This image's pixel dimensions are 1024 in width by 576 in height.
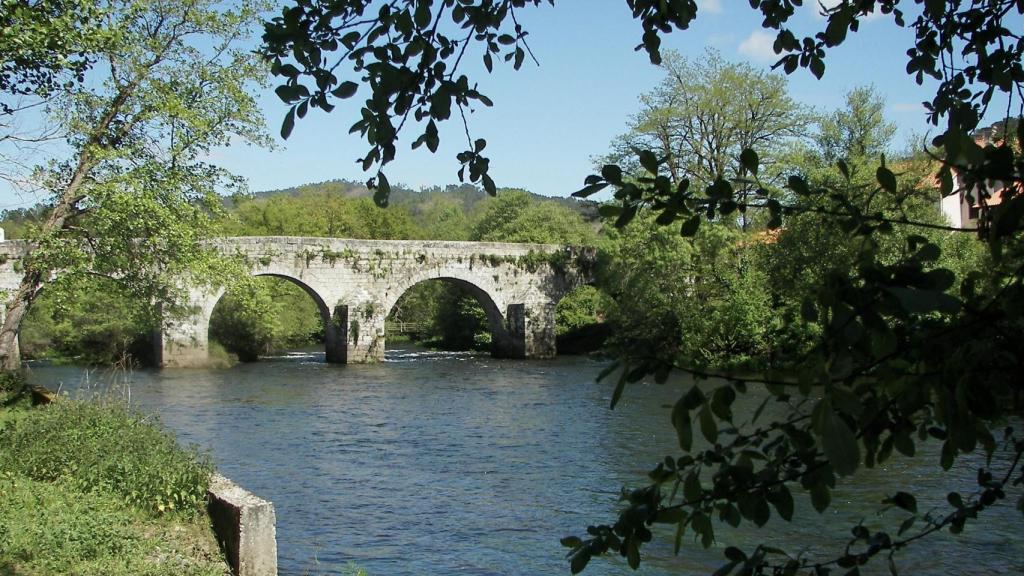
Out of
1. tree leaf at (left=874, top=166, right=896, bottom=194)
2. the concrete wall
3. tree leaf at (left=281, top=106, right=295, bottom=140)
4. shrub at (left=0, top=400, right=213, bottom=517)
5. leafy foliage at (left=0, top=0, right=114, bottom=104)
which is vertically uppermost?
leafy foliage at (left=0, top=0, right=114, bottom=104)

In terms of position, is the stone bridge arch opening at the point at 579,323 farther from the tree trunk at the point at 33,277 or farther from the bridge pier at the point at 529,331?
the tree trunk at the point at 33,277

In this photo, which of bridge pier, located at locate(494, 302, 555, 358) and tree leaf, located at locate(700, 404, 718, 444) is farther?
bridge pier, located at locate(494, 302, 555, 358)

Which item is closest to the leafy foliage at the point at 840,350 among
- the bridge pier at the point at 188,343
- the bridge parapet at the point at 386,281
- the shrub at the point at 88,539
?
the shrub at the point at 88,539

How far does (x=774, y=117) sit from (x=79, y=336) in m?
20.1

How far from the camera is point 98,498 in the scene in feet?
22.1

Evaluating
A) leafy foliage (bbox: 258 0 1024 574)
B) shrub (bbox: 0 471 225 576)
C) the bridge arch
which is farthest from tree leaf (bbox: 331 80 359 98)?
the bridge arch

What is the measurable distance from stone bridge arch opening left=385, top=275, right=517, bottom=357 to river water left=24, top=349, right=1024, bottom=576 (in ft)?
34.9

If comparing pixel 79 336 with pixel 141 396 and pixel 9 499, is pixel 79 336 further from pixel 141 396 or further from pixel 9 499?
pixel 9 499

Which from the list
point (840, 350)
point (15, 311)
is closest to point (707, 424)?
point (840, 350)

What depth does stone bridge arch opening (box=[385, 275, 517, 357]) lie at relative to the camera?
3056 cm

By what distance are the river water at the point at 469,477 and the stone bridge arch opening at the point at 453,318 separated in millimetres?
10634

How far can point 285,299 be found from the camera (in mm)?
33375

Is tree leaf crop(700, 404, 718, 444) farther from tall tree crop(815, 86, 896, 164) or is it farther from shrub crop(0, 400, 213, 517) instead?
tall tree crop(815, 86, 896, 164)

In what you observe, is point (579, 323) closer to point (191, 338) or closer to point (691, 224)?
point (191, 338)
